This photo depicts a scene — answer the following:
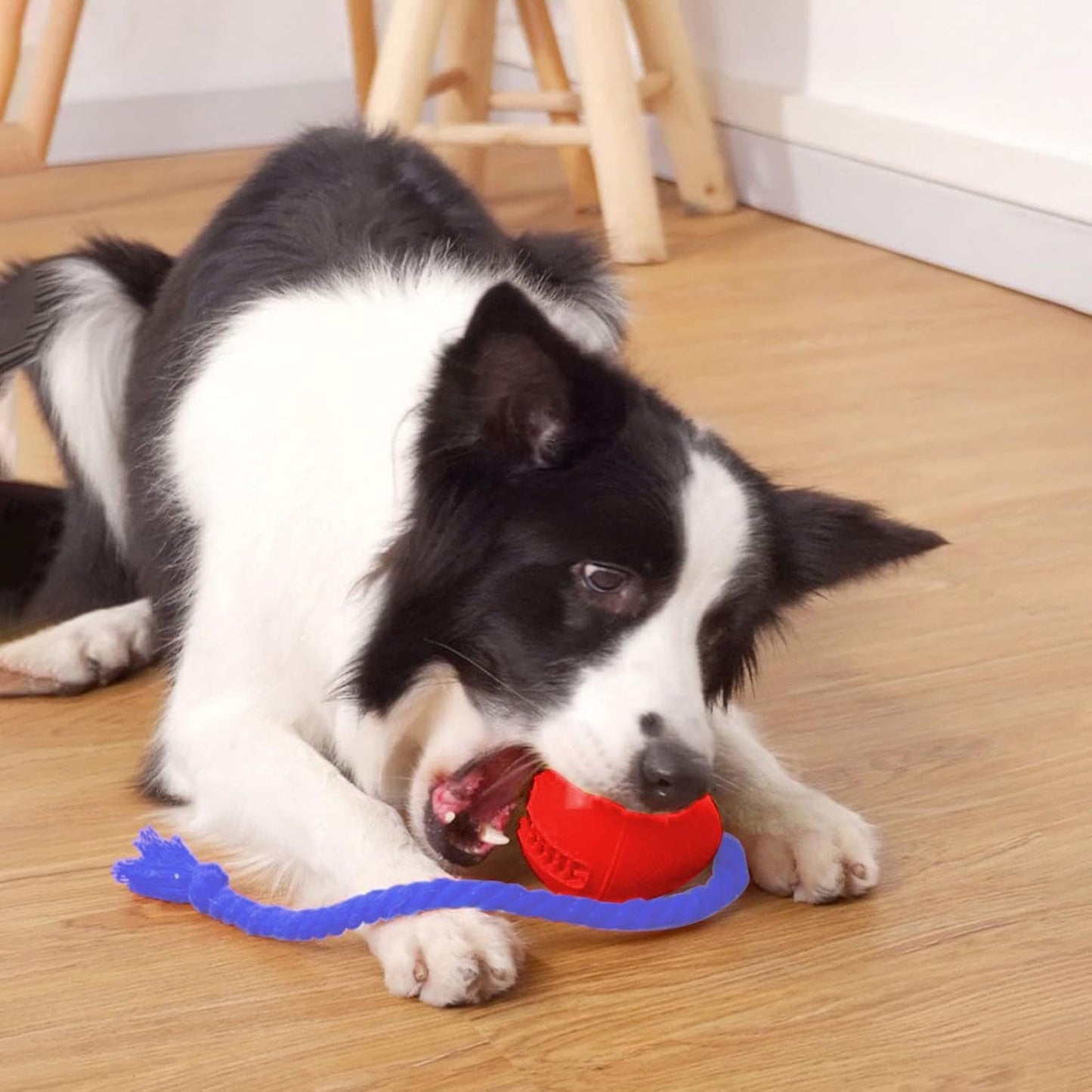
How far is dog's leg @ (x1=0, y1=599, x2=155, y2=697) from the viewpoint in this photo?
216cm

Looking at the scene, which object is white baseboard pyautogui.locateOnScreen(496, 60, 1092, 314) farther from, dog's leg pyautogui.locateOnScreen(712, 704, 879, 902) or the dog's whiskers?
the dog's whiskers

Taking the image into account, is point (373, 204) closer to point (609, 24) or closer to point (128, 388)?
point (128, 388)

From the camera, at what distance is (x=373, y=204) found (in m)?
2.12

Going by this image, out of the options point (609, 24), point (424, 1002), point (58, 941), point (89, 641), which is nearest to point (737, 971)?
point (424, 1002)

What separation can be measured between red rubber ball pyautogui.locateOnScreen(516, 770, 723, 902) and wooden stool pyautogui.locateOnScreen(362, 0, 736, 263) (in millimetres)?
2654

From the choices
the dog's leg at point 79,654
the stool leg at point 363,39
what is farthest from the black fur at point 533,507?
the stool leg at point 363,39

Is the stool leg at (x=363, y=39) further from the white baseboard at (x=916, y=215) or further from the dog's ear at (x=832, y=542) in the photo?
the dog's ear at (x=832, y=542)

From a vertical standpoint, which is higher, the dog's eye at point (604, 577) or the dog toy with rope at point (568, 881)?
the dog's eye at point (604, 577)

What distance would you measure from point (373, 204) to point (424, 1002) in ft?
3.48

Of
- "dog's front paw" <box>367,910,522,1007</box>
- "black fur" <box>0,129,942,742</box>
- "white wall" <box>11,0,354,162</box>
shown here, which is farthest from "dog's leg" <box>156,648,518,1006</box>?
"white wall" <box>11,0,354,162</box>

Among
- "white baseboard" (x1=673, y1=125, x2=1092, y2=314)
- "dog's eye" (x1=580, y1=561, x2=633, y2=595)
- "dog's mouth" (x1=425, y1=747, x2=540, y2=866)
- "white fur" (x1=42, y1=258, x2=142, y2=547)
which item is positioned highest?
"dog's eye" (x1=580, y1=561, x2=633, y2=595)

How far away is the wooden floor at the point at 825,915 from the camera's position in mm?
1384

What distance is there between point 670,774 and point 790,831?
31 centimetres

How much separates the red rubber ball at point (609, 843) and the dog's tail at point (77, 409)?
97cm
